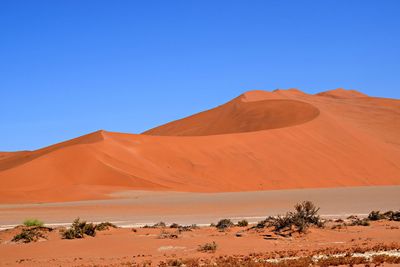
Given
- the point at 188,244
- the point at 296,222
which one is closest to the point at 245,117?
the point at 296,222

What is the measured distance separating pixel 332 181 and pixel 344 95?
1565 inches

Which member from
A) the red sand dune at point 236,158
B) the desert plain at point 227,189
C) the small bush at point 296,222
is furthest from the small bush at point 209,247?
the red sand dune at point 236,158

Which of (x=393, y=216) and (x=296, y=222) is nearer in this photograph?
(x=296, y=222)

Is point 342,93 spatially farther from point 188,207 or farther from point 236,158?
point 188,207

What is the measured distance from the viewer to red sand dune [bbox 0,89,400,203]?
41812 mm

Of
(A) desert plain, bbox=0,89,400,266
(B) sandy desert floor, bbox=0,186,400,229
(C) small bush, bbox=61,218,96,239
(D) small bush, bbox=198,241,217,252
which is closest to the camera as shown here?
(D) small bush, bbox=198,241,217,252

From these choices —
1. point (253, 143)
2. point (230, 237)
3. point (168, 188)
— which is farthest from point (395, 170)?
point (230, 237)

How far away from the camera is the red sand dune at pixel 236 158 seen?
4181cm

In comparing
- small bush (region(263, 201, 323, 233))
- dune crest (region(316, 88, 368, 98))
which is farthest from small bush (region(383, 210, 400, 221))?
dune crest (region(316, 88, 368, 98))

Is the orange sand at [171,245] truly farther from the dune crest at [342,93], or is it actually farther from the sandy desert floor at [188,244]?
the dune crest at [342,93]

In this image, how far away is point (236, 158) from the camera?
51.2 metres

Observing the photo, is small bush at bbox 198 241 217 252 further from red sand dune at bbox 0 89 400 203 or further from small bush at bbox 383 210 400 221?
red sand dune at bbox 0 89 400 203

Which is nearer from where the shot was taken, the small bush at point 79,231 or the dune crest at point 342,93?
the small bush at point 79,231

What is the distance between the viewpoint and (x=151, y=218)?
24812 millimetres
